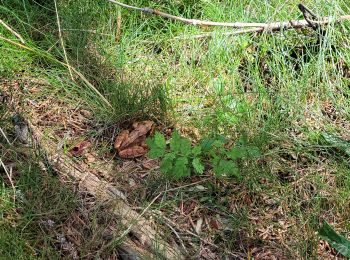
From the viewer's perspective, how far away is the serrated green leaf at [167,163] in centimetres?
214

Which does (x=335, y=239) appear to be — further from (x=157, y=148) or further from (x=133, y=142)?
(x=133, y=142)

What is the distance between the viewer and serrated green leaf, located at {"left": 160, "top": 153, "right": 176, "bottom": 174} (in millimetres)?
2137

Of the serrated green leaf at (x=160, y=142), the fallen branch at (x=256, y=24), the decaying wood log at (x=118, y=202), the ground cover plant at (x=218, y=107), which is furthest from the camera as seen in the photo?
the fallen branch at (x=256, y=24)

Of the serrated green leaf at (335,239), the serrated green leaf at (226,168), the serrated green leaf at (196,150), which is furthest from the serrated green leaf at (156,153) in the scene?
the serrated green leaf at (335,239)

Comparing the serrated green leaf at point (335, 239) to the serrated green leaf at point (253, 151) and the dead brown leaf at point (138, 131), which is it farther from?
the dead brown leaf at point (138, 131)

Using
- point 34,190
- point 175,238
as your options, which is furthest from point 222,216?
A: point 34,190

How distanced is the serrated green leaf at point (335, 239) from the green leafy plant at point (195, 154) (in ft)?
1.50

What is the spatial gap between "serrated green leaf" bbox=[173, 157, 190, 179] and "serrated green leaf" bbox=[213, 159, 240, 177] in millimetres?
128

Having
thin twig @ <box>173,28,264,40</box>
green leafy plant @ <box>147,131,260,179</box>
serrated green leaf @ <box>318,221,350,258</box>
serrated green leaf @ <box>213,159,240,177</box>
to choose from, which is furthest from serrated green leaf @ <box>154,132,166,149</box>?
thin twig @ <box>173,28,264,40</box>

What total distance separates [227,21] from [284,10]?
334 mm

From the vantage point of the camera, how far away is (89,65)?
2678 mm

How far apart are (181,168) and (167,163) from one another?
7cm

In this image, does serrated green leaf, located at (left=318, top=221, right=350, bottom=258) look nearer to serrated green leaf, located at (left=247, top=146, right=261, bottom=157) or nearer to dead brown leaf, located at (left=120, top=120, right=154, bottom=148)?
serrated green leaf, located at (left=247, top=146, right=261, bottom=157)

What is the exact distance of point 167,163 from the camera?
2.14 metres
